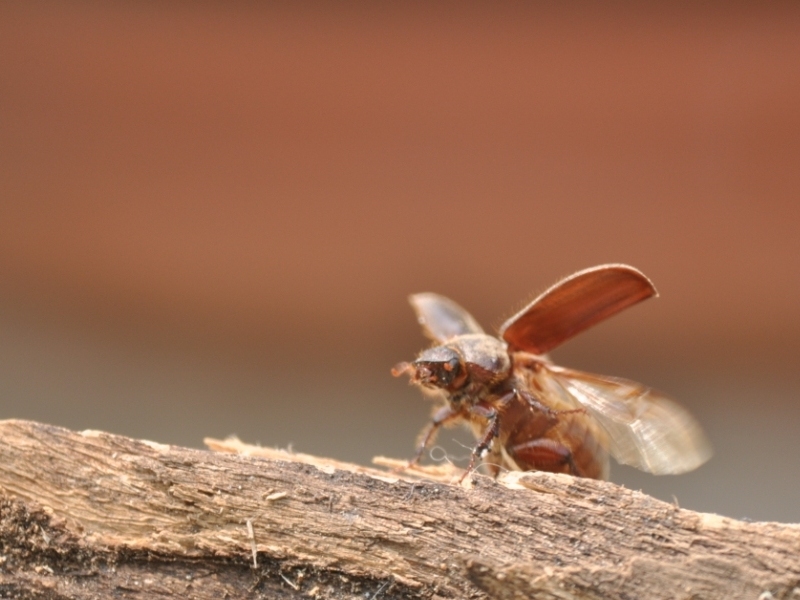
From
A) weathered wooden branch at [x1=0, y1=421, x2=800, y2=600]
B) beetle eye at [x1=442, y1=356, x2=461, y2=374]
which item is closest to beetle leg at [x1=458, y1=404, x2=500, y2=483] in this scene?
beetle eye at [x1=442, y1=356, x2=461, y2=374]

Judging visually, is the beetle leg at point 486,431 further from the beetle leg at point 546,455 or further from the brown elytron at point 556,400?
the beetle leg at point 546,455

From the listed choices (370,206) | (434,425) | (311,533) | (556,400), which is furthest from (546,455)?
(370,206)

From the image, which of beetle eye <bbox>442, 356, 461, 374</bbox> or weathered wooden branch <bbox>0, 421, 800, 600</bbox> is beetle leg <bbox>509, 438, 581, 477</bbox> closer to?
beetle eye <bbox>442, 356, 461, 374</bbox>

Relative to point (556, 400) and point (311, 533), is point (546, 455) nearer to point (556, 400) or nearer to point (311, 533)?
point (556, 400)

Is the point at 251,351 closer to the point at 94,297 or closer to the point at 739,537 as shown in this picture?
the point at 94,297

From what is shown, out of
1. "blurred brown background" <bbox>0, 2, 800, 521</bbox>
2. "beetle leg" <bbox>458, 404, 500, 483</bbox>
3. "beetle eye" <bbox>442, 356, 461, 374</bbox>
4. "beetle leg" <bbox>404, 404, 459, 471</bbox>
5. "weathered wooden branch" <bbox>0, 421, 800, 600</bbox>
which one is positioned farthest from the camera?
"blurred brown background" <bbox>0, 2, 800, 521</bbox>

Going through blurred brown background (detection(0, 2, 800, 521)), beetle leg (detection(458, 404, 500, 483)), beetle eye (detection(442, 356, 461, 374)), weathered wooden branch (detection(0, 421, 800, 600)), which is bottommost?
weathered wooden branch (detection(0, 421, 800, 600))

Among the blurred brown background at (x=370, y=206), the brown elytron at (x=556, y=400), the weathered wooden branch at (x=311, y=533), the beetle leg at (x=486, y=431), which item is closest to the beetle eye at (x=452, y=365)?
the brown elytron at (x=556, y=400)
